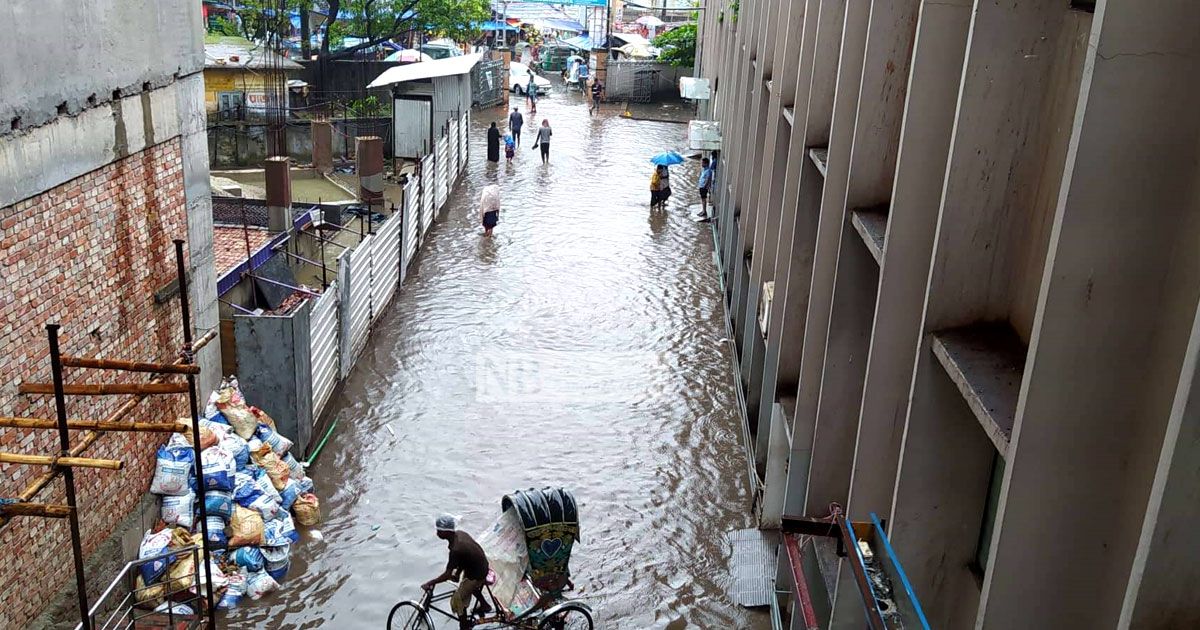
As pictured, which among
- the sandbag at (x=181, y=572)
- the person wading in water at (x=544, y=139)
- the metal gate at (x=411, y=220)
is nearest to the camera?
the sandbag at (x=181, y=572)

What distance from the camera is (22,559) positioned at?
707 cm

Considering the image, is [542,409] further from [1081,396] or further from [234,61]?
[234,61]

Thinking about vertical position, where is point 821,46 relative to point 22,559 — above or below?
above

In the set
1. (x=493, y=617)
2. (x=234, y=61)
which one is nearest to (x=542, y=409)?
(x=493, y=617)

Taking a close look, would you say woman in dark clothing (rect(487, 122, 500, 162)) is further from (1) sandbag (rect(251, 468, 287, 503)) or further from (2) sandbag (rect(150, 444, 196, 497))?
(2) sandbag (rect(150, 444, 196, 497))

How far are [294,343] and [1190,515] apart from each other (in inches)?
364

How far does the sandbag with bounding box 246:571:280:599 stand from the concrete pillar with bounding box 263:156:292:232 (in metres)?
9.05

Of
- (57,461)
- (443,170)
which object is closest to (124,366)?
(57,461)

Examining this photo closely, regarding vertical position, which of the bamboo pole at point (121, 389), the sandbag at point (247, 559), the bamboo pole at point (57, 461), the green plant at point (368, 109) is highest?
the bamboo pole at point (121, 389)

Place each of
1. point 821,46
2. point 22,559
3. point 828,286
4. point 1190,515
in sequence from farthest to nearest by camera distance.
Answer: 1. point 821,46
2. point 828,286
3. point 22,559
4. point 1190,515

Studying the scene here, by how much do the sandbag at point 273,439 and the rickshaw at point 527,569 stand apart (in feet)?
8.98

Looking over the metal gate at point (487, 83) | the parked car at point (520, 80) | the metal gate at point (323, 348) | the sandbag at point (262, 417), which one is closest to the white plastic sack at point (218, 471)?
the sandbag at point (262, 417)

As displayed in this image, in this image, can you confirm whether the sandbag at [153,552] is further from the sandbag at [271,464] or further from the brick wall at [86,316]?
the sandbag at [271,464]

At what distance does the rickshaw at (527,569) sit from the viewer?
7699 mm
